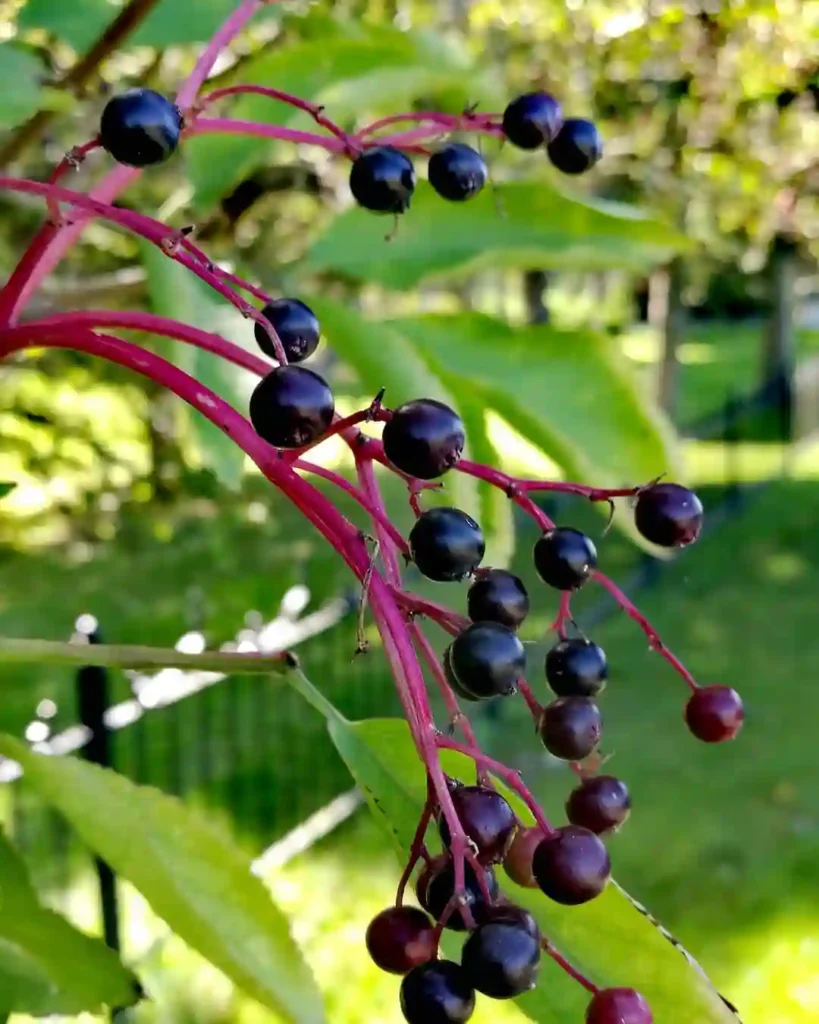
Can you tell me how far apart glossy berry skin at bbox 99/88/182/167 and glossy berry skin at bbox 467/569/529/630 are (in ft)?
0.70

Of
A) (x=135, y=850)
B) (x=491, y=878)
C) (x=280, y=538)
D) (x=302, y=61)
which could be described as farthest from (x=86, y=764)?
(x=280, y=538)

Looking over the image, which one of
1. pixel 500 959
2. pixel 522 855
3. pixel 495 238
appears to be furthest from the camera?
pixel 495 238

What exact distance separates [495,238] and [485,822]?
20.7 inches

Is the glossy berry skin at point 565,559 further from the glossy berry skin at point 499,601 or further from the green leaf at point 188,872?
the green leaf at point 188,872

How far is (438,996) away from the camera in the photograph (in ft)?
1.31

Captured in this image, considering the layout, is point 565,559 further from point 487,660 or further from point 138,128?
point 138,128

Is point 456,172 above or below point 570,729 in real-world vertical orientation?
above

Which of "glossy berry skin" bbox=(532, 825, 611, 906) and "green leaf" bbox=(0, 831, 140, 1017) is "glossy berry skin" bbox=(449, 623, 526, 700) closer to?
"glossy berry skin" bbox=(532, 825, 611, 906)

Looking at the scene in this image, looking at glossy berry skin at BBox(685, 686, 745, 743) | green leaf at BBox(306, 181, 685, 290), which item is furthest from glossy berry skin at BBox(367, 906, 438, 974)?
green leaf at BBox(306, 181, 685, 290)

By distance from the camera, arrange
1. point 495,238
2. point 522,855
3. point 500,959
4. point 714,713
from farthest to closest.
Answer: point 495,238
point 714,713
point 522,855
point 500,959

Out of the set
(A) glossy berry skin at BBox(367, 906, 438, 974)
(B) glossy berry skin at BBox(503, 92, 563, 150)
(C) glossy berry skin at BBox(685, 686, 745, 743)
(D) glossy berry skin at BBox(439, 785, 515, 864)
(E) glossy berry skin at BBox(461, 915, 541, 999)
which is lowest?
(C) glossy berry skin at BBox(685, 686, 745, 743)

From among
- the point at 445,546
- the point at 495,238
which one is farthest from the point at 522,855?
the point at 495,238

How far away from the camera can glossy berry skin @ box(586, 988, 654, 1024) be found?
1.41 feet

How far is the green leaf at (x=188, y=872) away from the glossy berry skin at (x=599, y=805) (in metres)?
0.14
